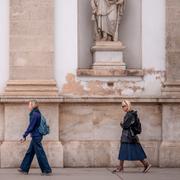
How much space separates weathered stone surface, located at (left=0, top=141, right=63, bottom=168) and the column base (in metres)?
1.21

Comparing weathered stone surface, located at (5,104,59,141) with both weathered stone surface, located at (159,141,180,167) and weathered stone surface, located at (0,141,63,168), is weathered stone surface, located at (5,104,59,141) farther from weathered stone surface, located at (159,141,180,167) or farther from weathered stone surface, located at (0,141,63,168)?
weathered stone surface, located at (159,141,180,167)

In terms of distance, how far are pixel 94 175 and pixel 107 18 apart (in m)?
4.25

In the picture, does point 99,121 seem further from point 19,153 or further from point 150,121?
point 19,153

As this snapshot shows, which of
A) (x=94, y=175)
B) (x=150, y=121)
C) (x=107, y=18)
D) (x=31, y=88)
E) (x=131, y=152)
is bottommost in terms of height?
(x=94, y=175)

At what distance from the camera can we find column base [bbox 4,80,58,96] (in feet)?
61.2

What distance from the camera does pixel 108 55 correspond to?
1925 cm

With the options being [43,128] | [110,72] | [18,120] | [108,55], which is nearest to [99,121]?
[110,72]

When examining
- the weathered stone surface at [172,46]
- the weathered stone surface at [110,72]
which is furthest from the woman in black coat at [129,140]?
the weathered stone surface at [172,46]

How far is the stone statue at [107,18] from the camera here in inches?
757

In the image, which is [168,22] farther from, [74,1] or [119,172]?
[119,172]

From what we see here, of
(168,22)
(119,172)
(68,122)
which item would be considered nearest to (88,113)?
(68,122)

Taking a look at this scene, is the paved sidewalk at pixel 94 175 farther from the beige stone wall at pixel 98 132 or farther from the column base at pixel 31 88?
the column base at pixel 31 88

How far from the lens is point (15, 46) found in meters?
18.8

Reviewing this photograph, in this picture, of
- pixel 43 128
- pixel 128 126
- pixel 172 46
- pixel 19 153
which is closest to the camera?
pixel 43 128
